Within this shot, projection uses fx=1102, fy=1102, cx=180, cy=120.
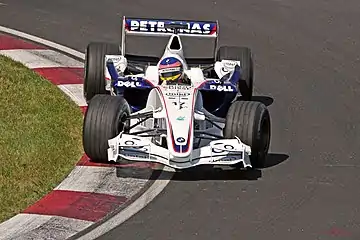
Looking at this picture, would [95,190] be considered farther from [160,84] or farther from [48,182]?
[160,84]

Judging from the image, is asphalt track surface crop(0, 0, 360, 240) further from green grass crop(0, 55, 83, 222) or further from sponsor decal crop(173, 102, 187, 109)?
green grass crop(0, 55, 83, 222)

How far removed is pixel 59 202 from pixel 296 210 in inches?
83.4

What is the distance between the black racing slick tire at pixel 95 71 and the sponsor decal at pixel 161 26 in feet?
1.34

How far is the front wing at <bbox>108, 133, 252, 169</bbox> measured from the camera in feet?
33.1

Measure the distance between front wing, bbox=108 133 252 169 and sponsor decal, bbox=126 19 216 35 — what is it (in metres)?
2.43

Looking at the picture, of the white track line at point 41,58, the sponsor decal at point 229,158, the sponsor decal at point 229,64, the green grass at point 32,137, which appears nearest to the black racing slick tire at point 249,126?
the sponsor decal at point 229,158

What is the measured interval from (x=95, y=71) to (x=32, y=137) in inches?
57.0

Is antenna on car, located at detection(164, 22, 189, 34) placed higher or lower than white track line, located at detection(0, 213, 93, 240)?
higher

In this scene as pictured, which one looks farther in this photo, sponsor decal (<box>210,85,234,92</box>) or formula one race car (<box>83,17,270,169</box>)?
sponsor decal (<box>210,85,234,92</box>)

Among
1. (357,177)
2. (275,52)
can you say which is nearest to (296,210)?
(357,177)

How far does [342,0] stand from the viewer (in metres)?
18.9

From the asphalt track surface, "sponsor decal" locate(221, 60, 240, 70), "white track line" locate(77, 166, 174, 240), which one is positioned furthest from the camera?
"sponsor decal" locate(221, 60, 240, 70)

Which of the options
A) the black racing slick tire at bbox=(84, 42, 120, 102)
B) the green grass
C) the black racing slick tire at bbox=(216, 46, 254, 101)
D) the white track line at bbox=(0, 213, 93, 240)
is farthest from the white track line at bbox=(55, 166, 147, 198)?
the black racing slick tire at bbox=(216, 46, 254, 101)

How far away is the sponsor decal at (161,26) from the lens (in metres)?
12.4
